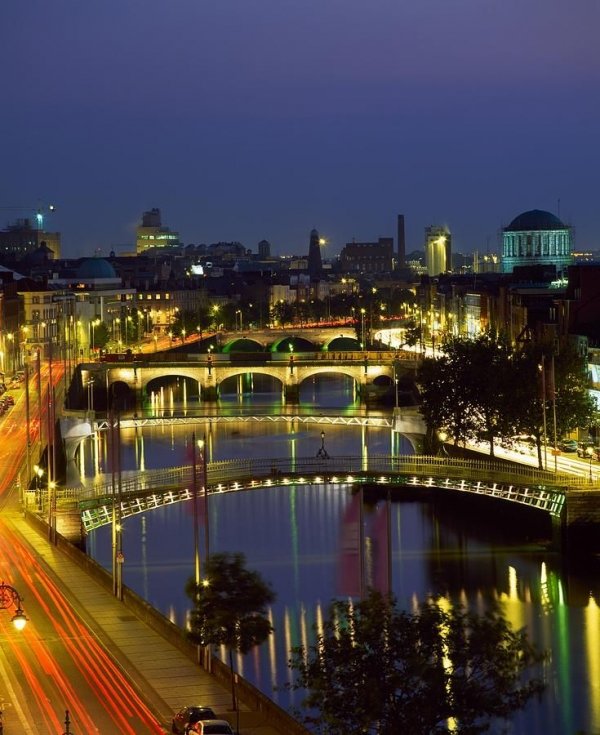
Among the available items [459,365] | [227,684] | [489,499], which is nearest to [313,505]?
[489,499]

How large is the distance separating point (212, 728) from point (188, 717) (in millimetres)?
1310

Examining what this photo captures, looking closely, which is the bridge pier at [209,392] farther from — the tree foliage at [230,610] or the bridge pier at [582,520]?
the tree foliage at [230,610]

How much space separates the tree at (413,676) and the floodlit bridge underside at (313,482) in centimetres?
2331

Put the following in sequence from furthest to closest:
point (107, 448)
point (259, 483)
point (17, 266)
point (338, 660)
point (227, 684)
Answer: point (17, 266)
point (107, 448)
point (259, 483)
point (227, 684)
point (338, 660)

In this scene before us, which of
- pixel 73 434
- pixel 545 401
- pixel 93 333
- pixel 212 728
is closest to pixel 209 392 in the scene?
pixel 73 434

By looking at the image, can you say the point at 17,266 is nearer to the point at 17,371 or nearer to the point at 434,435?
the point at 17,371

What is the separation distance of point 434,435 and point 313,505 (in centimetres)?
938

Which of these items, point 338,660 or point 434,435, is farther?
point 434,435

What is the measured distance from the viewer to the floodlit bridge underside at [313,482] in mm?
49188

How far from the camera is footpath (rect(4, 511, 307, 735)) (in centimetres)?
2827

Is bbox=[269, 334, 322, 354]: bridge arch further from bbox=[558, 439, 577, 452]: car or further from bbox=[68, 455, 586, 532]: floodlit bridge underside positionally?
bbox=[68, 455, 586, 532]: floodlit bridge underside

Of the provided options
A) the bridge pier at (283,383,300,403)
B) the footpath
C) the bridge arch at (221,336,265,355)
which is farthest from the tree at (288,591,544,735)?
the bridge arch at (221,336,265,355)

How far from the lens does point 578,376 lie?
66.8 m

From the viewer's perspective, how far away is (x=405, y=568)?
48469 mm
